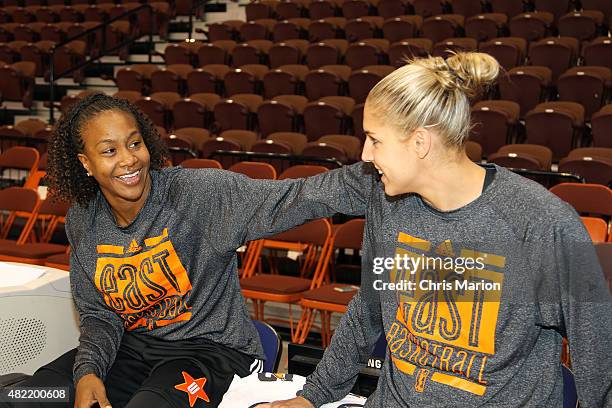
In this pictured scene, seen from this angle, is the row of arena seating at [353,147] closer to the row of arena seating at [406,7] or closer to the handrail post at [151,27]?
the row of arena seating at [406,7]

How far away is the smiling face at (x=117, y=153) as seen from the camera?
8.05 feet

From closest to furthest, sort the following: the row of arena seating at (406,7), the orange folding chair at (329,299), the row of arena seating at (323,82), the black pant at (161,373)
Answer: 1. the black pant at (161,373)
2. the orange folding chair at (329,299)
3. the row of arena seating at (323,82)
4. the row of arena seating at (406,7)

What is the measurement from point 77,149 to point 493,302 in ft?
4.87

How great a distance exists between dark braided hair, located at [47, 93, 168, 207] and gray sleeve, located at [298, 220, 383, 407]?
2.92ft

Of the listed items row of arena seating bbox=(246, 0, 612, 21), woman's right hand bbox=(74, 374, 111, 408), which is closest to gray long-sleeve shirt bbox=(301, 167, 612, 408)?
woman's right hand bbox=(74, 374, 111, 408)

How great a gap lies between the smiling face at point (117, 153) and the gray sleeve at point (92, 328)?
0.27 meters

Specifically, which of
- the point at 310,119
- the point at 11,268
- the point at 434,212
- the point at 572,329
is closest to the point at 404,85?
the point at 434,212

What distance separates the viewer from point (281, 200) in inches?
89.3

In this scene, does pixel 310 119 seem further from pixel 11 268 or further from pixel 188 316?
pixel 188 316

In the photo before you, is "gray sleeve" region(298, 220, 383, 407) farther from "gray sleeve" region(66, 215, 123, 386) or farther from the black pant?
"gray sleeve" region(66, 215, 123, 386)

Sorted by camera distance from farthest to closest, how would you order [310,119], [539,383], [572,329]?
1. [310,119]
2. [539,383]
3. [572,329]

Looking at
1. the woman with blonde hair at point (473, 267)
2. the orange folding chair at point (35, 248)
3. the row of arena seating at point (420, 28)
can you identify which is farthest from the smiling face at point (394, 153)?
the row of arena seating at point (420, 28)

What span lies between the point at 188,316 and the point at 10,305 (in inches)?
34.4

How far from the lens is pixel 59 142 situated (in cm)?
260
